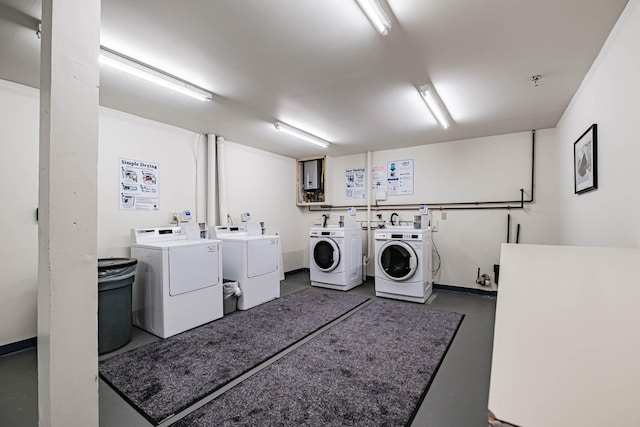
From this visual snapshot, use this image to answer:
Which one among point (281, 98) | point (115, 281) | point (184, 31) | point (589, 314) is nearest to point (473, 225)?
point (281, 98)

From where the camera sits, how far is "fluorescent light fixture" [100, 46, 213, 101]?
2.06m

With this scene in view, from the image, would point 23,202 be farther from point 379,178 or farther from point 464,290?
point 464,290

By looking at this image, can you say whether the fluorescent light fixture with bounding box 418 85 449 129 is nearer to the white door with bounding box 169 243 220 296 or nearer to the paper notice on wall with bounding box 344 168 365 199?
the paper notice on wall with bounding box 344 168 365 199

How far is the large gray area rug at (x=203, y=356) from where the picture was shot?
191 centimetres

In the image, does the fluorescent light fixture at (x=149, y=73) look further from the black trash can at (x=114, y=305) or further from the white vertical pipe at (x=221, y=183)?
the black trash can at (x=114, y=305)

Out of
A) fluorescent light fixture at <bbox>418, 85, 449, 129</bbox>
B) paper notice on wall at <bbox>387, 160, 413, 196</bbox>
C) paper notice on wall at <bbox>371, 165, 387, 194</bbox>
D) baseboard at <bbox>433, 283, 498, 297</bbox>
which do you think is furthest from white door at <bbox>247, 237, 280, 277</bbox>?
baseboard at <bbox>433, 283, 498, 297</bbox>

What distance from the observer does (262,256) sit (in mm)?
3883

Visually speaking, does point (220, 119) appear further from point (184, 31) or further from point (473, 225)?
point (473, 225)

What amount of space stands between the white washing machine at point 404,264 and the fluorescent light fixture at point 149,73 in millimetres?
2980

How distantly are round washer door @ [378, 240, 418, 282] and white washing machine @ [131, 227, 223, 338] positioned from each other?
230 cm

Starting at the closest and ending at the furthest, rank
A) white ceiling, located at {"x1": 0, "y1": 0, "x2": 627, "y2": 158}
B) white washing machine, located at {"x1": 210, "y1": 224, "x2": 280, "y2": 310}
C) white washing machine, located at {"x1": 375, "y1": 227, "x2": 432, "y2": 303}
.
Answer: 1. white ceiling, located at {"x1": 0, "y1": 0, "x2": 627, "y2": 158}
2. white washing machine, located at {"x1": 210, "y1": 224, "x2": 280, "y2": 310}
3. white washing machine, located at {"x1": 375, "y1": 227, "x2": 432, "y2": 303}

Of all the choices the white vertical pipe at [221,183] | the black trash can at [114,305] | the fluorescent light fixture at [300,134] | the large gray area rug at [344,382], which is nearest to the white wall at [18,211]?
the black trash can at [114,305]

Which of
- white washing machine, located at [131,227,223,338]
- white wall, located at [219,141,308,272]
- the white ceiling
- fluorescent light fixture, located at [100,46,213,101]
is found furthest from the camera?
white wall, located at [219,141,308,272]

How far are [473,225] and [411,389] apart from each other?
10.6ft
